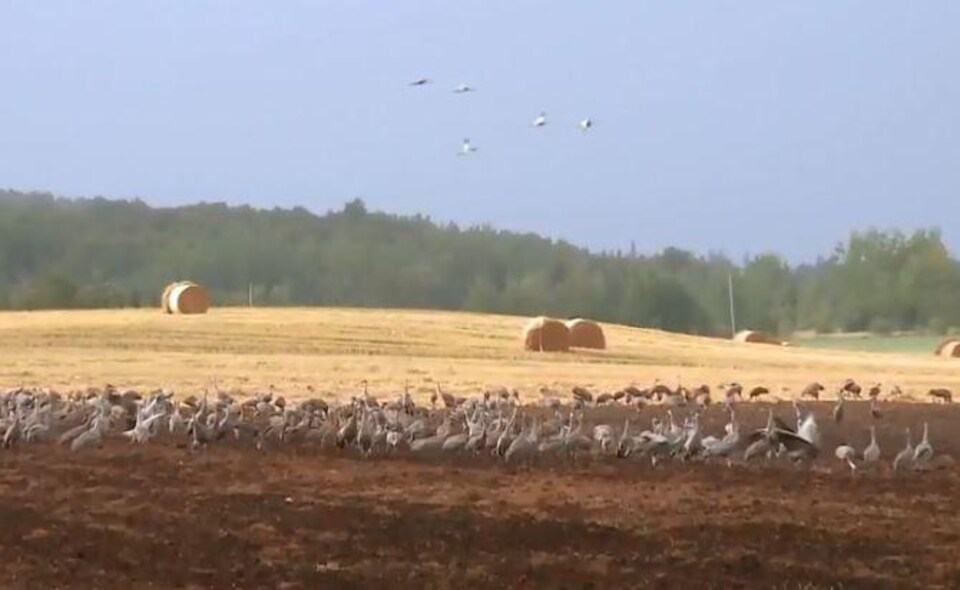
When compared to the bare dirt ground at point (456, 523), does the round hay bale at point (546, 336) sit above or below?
above

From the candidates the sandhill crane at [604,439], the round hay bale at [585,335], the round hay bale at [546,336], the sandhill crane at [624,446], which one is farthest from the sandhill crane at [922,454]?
the round hay bale at [585,335]

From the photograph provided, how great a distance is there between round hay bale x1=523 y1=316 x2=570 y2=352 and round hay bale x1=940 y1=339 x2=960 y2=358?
38.4ft

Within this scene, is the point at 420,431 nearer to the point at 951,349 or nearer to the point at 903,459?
the point at 903,459

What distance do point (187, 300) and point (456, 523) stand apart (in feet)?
109

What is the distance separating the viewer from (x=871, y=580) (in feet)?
31.5

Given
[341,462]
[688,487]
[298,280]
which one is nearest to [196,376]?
[341,462]

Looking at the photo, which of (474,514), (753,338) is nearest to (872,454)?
(474,514)

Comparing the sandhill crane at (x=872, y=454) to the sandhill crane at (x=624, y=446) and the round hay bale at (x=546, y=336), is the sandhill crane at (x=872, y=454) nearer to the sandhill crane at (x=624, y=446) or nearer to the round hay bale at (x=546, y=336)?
the sandhill crane at (x=624, y=446)

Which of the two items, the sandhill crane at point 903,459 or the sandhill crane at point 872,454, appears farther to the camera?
the sandhill crane at point 872,454

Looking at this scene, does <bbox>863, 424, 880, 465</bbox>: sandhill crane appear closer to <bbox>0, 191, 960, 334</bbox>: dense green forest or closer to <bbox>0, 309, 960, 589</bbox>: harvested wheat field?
<bbox>0, 309, 960, 589</bbox>: harvested wheat field

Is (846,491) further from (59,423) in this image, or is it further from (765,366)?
(765,366)

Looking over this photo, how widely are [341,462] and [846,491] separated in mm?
4004

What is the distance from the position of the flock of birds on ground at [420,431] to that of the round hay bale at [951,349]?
2707 centimetres

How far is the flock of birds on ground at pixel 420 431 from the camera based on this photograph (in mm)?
13422
